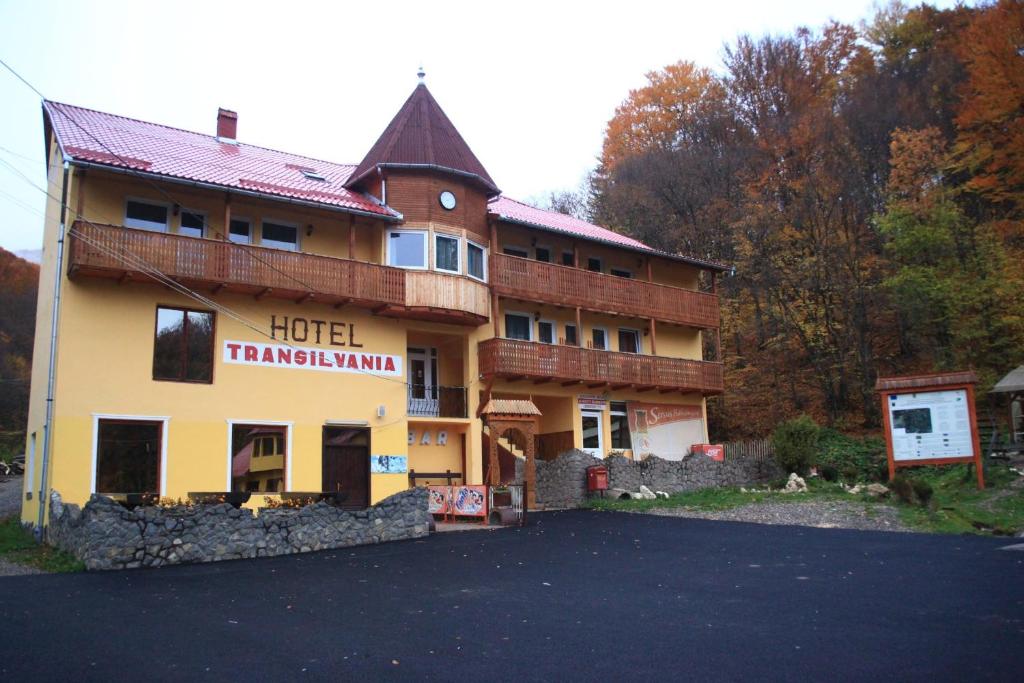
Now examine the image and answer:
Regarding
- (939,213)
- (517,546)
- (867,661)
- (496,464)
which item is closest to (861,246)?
(939,213)

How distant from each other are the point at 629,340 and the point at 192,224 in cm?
1676

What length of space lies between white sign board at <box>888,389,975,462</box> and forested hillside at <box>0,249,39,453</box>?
40471 mm

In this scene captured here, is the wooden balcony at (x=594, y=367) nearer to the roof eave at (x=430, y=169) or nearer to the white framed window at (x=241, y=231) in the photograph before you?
the roof eave at (x=430, y=169)

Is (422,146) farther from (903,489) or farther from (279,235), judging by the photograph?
(903,489)

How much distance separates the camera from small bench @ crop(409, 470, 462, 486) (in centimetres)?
2562

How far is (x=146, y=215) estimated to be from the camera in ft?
70.9

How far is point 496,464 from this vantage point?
23375 millimetres

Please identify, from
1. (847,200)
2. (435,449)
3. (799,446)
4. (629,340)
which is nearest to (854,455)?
(799,446)

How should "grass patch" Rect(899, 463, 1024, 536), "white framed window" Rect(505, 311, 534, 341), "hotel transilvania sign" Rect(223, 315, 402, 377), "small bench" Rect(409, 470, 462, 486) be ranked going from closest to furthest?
"grass patch" Rect(899, 463, 1024, 536), "hotel transilvania sign" Rect(223, 315, 402, 377), "small bench" Rect(409, 470, 462, 486), "white framed window" Rect(505, 311, 534, 341)

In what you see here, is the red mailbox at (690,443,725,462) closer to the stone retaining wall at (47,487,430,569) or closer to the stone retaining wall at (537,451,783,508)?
the stone retaining wall at (537,451,783,508)

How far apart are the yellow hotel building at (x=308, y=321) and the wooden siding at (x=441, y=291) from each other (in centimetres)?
6

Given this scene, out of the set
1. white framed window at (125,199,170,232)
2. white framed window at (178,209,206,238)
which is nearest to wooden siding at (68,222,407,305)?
white framed window at (125,199,170,232)

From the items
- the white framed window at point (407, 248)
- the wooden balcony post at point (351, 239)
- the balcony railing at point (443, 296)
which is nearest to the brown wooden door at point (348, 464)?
the balcony railing at point (443, 296)

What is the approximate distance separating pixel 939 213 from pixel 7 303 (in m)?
50.3
